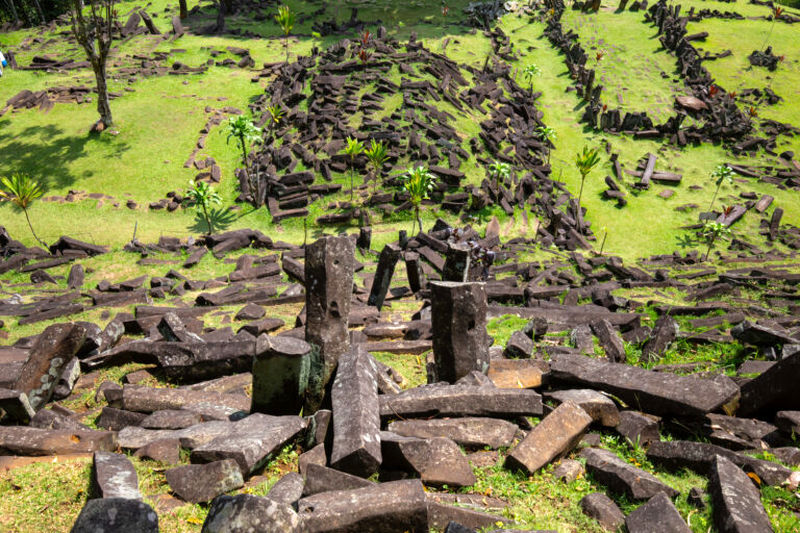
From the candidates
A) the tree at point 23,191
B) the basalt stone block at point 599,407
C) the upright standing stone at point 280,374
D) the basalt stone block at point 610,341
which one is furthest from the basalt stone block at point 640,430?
the tree at point 23,191

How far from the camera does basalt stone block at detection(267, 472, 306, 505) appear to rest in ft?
13.2

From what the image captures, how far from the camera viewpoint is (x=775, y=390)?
17.7 ft

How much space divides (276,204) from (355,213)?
139 inches

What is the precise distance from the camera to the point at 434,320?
6.57m

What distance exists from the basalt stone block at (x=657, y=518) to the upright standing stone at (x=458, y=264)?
219 inches

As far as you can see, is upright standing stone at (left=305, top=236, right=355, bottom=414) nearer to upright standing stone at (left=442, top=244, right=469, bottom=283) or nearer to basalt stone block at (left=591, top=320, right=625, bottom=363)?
upright standing stone at (left=442, top=244, right=469, bottom=283)

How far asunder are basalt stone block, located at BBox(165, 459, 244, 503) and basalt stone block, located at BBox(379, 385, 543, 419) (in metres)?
1.79

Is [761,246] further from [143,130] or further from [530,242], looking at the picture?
[143,130]

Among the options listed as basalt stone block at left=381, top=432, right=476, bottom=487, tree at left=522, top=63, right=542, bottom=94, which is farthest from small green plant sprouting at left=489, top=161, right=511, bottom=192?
basalt stone block at left=381, top=432, right=476, bottom=487

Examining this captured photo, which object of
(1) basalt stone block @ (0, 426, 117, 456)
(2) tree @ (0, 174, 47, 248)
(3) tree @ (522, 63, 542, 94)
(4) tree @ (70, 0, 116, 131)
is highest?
(4) tree @ (70, 0, 116, 131)

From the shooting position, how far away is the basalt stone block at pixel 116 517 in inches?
117

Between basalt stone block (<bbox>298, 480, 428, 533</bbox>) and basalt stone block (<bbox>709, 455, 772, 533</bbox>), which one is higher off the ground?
basalt stone block (<bbox>298, 480, 428, 533</bbox>)

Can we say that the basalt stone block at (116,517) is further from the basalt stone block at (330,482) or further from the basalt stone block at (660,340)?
the basalt stone block at (660,340)

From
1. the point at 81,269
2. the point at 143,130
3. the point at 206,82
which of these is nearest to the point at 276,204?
the point at 81,269
